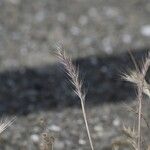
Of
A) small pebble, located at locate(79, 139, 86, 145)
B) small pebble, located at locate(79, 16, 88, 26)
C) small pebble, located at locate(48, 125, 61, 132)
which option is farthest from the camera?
small pebble, located at locate(79, 16, 88, 26)

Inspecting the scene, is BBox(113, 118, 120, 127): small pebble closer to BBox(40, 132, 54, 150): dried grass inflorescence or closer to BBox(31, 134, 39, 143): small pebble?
BBox(31, 134, 39, 143): small pebble

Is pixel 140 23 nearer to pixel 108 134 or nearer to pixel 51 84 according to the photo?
pixel 51 84

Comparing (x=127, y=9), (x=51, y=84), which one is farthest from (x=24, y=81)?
(x=127, y=9)

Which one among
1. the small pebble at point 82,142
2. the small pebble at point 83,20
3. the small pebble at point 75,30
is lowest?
the small pebble at point 82,142

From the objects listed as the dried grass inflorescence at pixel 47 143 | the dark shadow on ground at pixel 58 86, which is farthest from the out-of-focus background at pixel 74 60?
the dried grass inflorescence at pixel 47 143

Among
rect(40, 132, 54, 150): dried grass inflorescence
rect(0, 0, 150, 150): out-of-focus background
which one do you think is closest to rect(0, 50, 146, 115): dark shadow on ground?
rect(0, 0, 150, 150): out-of-focus background

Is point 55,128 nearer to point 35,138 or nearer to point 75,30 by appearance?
point 35,138

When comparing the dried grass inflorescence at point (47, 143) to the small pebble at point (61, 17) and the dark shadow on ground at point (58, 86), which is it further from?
the small pebble at point (61, 17)

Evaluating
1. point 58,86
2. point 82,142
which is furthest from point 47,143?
point 58,86
